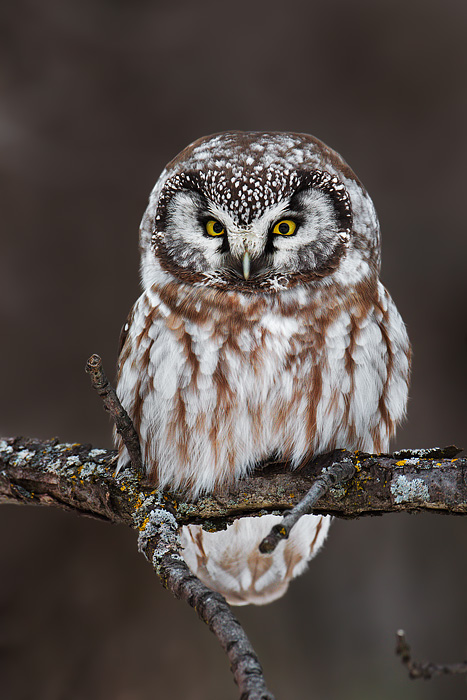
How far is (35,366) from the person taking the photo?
2135 mm

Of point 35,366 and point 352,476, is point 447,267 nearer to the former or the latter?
point 352,476

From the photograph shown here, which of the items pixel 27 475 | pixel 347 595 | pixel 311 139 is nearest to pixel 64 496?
pixel 27 475

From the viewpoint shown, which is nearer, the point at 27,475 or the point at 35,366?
the point at 27,475

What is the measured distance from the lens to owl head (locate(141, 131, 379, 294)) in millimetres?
1380

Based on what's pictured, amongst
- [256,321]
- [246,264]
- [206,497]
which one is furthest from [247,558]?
[246,264]

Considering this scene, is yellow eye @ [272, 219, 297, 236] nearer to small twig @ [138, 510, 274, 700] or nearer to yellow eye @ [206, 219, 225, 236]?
yellow eye @ [206, 219, 225, 236]

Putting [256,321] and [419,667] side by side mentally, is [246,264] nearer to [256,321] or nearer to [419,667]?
[256,321]

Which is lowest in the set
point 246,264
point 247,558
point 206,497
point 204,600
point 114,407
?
point 247,558

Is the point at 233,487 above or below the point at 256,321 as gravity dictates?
below

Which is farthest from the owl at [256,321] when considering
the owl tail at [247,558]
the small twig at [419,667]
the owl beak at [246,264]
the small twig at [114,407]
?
the small twig at [419,667]

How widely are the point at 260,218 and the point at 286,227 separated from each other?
89 millimetres

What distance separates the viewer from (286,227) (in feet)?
4.71

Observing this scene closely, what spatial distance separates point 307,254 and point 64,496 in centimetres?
85

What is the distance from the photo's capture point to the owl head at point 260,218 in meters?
1.38
